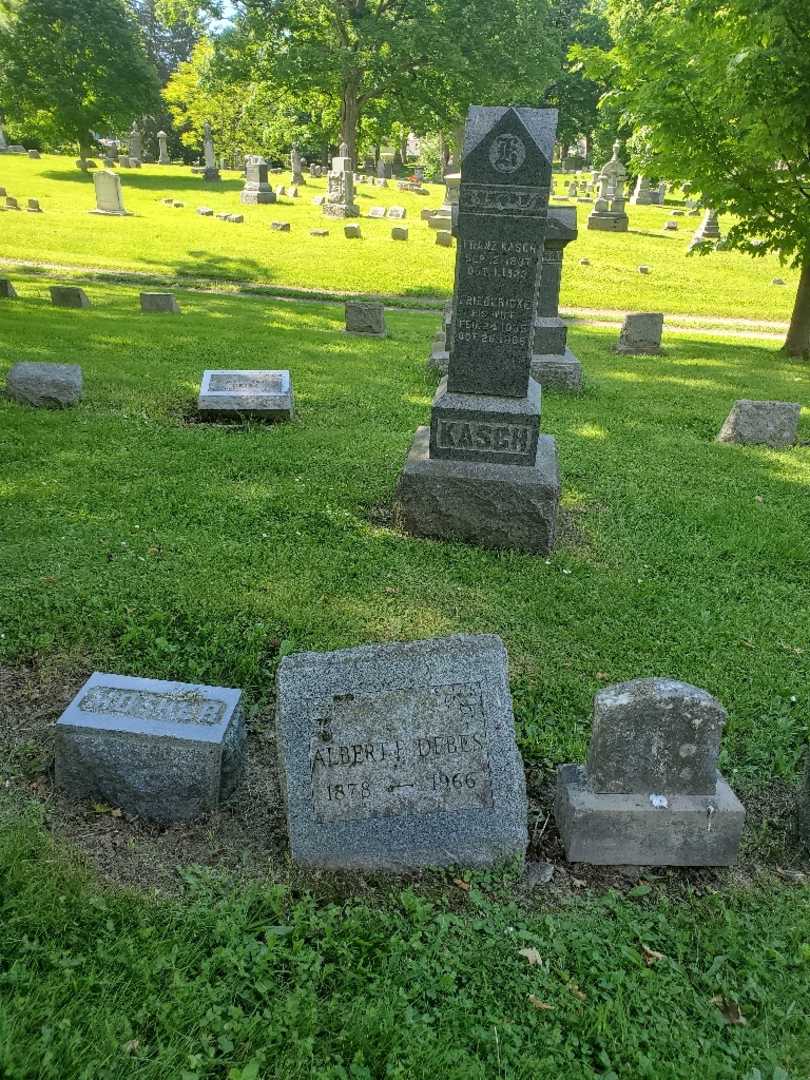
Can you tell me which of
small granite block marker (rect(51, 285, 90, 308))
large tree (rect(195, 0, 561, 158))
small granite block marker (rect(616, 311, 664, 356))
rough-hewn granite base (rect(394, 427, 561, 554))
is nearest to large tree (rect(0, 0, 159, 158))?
large tree (rect(195, 0, 561, 158))

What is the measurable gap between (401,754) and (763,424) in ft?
26.2

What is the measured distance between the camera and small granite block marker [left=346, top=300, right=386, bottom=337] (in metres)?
14.4

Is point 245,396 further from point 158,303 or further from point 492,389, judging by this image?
point 158,303

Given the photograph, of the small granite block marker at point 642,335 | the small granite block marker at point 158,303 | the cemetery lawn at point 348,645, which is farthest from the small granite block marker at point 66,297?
the small granite block marker at point 642,335

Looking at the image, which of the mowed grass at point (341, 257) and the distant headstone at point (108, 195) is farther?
the distant headstone at point (108, 195)

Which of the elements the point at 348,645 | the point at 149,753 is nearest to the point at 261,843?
the point at 149,753

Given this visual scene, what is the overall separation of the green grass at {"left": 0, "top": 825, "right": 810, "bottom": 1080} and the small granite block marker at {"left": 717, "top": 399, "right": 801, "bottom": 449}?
24.3 feet

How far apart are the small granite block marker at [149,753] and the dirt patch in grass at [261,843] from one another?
78 mm

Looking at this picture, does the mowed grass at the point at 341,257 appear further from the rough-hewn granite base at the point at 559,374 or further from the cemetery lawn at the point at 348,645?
the cemetery lawn at the point at 348,645

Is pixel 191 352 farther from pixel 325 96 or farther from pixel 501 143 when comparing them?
pixel 325 96

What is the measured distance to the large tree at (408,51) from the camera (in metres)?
28.8

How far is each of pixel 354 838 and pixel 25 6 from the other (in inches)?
1980

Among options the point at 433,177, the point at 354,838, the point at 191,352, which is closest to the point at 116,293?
the point at 191,352

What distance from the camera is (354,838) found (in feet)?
11.1
